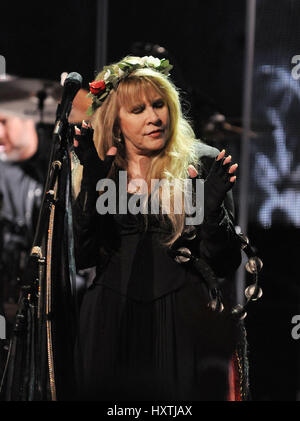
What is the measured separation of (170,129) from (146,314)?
1.73 feet

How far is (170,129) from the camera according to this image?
6.66 ft

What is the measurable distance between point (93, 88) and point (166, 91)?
8.2 inches

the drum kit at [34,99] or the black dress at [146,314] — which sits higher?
the drum kit at [34,99]

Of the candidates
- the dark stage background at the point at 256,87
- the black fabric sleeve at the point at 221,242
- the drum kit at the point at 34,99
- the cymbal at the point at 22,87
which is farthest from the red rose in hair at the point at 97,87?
the cymbal at the point at 22,87

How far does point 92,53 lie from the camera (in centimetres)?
406

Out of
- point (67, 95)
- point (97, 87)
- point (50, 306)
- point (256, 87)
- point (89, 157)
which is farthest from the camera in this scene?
point (256, 87)

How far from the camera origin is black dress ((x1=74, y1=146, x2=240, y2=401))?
1855mm

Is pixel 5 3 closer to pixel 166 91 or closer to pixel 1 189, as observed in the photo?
pixel 1 189

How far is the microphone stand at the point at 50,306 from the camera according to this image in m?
1.60

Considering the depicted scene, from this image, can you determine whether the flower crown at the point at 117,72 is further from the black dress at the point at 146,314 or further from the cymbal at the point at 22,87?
the cymbal at the point at 22,87

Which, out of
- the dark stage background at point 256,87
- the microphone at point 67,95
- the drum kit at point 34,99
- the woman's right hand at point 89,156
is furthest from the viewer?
the drum kit at point 34,99

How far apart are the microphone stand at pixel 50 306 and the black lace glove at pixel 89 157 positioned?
0.07 meters

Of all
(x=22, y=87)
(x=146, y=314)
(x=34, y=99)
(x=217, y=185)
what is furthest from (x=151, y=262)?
(x=34, y=99)

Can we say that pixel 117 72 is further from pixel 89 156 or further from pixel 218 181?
pixel 218 181
